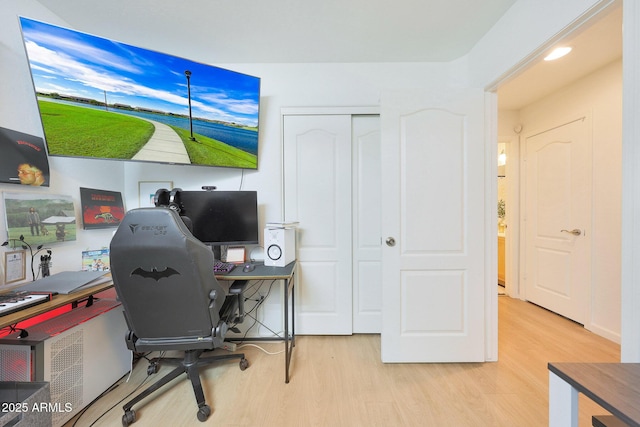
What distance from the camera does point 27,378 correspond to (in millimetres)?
1163

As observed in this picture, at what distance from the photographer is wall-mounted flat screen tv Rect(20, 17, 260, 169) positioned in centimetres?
141

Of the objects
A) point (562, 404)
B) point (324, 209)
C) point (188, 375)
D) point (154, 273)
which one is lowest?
point (188, 375)

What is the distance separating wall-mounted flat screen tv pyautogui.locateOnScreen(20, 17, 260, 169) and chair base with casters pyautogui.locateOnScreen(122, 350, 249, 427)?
149 centimetres

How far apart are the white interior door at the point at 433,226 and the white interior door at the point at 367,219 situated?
43 cm

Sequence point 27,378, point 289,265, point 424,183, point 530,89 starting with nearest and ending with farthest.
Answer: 1. point 27,378
2. point 424,183
3. point 289,265
4. point 530,89

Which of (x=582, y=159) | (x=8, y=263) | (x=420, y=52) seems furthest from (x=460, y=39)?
(x=8, y=263)

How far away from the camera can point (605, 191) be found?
2.20m

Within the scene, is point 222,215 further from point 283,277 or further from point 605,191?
point 605,191

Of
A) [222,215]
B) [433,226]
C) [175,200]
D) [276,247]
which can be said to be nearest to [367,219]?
[433,226]

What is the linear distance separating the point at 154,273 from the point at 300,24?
1.96 meters

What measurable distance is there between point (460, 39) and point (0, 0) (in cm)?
312

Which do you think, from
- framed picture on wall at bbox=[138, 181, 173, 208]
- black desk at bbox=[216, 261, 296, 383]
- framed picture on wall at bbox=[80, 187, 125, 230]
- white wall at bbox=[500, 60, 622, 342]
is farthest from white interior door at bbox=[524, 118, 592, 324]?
framed picture on wall at bbox=[80, 187, 125, 230]

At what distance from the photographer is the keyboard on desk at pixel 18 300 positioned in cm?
103

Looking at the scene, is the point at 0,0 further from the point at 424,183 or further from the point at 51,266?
the point at 424,183
